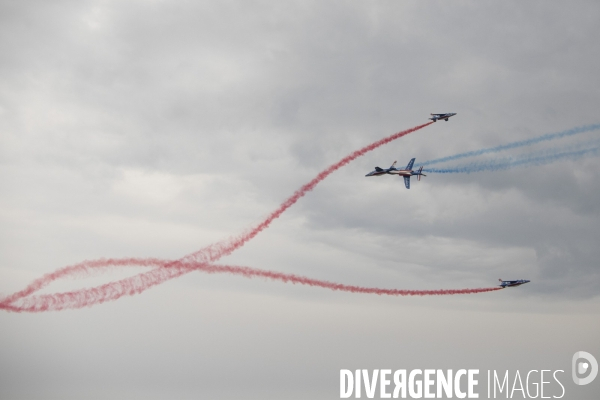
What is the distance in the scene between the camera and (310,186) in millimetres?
120625

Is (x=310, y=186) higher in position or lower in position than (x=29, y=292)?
higher

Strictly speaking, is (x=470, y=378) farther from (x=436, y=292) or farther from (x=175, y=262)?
(x=175, y=262)

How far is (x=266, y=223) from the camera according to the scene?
11800 centimetres

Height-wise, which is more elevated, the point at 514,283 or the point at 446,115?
the point at 446,115

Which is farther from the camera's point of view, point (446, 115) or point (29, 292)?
point (446, 115)

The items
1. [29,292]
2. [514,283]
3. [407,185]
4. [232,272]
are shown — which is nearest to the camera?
[29,292]

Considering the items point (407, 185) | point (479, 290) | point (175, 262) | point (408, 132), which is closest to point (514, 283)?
point (479, 290)

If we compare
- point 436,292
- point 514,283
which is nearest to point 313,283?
point 436,292

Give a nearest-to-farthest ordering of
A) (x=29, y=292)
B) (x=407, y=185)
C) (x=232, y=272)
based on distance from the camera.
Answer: (x=29, y=292), (x=232, y=272), (x=407, y=185)

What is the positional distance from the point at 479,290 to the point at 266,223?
48.3m

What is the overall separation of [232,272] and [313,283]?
15.7 metres

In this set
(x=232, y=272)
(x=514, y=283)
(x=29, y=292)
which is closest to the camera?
(x=29, y=292)

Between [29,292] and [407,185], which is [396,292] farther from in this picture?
[29,292]

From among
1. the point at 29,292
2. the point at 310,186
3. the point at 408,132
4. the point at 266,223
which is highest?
the point at 408,132
